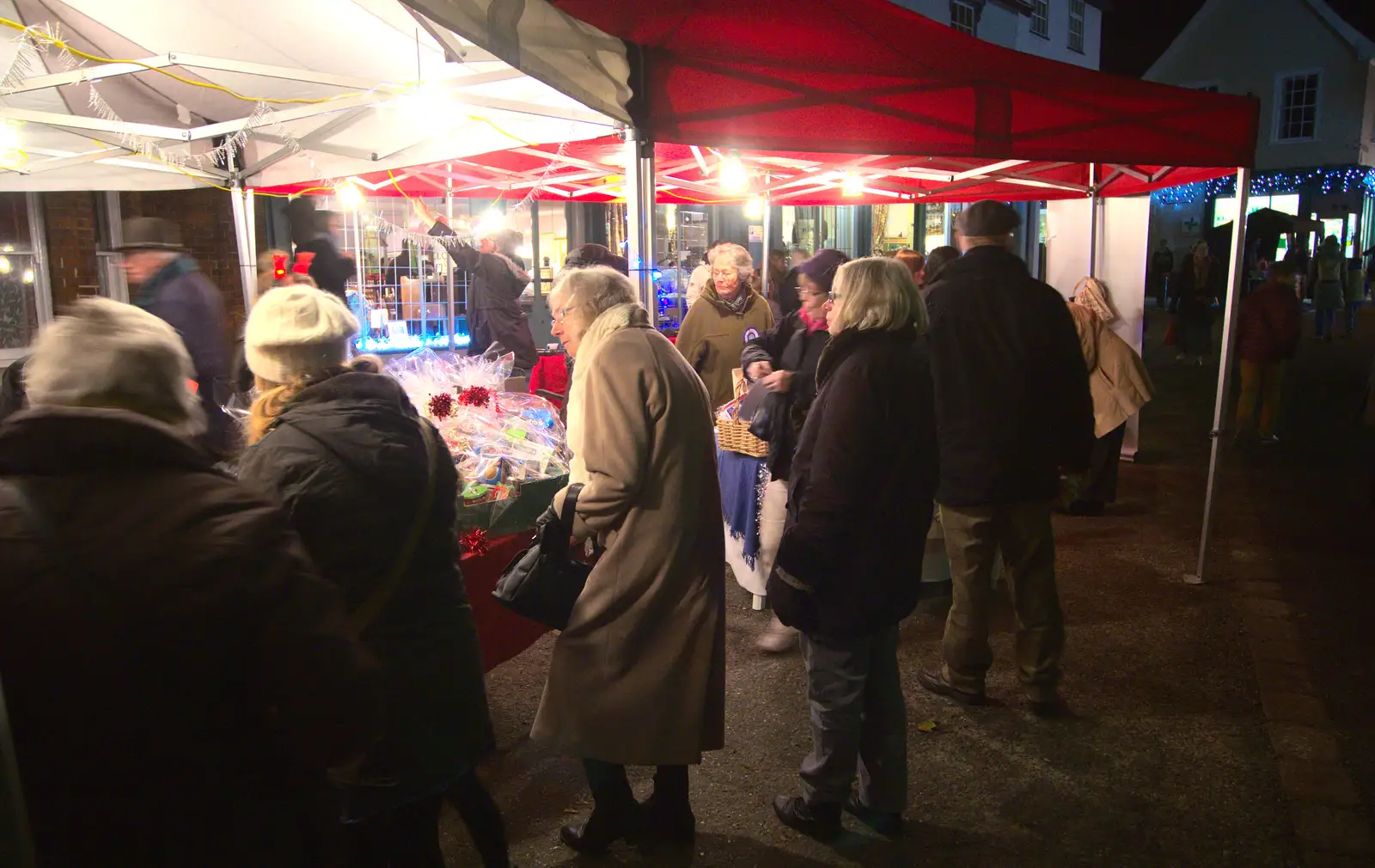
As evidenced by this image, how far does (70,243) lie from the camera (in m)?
9.10

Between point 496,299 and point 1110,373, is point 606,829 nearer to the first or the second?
point 1110,373

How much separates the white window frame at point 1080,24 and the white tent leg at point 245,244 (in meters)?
24.1

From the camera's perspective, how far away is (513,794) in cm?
341

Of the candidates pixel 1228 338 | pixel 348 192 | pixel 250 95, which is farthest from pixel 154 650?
pixel 348 192

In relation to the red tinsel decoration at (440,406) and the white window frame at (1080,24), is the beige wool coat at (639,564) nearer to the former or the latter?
the red tinsel decoration at (440,406)

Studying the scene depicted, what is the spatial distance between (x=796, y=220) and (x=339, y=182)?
13.2 meters

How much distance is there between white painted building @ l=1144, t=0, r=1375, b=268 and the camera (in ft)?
89.1

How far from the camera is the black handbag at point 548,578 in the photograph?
2730mm

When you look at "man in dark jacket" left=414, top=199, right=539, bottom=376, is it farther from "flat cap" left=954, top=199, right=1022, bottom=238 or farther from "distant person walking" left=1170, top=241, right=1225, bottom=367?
"distant person walking" left=1170, top=241, right=1225, bottom=367

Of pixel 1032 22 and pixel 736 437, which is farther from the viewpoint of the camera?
pixel 1032 22

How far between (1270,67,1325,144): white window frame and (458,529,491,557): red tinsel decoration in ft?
109

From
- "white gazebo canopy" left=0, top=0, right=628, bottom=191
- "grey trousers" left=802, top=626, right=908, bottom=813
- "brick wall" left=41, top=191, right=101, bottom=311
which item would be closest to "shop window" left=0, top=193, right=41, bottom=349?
"brick wall" left=41, top=191, right=101, bottom=311

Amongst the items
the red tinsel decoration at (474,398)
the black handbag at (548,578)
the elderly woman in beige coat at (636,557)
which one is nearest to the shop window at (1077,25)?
the red tinsel decoration at (474,398)

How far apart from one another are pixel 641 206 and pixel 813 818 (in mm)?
2301
